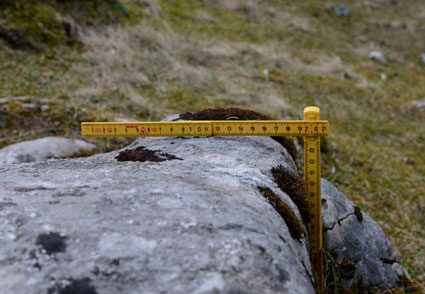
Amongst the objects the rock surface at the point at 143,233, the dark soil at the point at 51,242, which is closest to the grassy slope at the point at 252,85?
the rock surface at the point at 143,233

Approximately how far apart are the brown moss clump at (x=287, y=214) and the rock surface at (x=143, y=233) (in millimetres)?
79

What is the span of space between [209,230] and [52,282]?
2.91ft

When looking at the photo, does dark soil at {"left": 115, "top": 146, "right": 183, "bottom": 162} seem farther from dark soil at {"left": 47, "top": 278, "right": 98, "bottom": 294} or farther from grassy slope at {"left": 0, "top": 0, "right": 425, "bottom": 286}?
grassy slope at {"left": 0, "top": 0, "right": 425, "bottom": 286}

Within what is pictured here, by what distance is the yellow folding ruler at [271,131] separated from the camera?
11.7 feet

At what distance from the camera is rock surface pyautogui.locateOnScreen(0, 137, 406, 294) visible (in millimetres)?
1862

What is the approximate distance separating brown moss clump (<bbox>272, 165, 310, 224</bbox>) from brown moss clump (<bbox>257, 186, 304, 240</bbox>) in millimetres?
373

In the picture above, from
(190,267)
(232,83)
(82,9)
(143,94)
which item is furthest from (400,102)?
(190,267)

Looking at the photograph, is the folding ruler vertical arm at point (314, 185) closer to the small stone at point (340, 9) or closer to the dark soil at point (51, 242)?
the dark soil at point (51, 242)

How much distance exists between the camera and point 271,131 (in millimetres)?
3623

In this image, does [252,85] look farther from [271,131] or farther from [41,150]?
[271,131]

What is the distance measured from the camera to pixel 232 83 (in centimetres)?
1186

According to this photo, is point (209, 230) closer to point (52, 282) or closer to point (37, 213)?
point (52, 282)

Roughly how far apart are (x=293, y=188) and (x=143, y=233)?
67.1 inches

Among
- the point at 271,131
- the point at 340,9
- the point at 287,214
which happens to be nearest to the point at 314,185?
the point at 271,131
